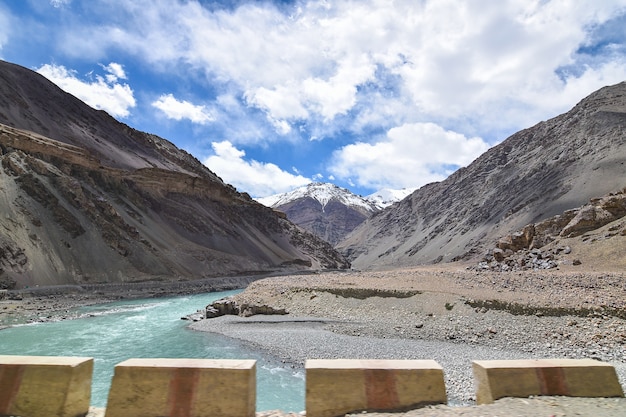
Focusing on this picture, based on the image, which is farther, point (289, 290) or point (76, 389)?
point (289, 290)

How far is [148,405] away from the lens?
5504mm

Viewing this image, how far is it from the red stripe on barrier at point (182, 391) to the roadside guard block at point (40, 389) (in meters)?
1.47

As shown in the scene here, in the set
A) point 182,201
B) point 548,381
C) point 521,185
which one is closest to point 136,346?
point 548,381

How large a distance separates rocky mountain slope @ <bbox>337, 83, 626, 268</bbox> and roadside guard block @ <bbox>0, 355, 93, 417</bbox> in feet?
195

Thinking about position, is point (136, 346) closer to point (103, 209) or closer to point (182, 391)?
point (182, 391)

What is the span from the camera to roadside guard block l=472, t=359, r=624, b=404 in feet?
19.0

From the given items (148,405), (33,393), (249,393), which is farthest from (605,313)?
(33,393)

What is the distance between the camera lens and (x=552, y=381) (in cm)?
586

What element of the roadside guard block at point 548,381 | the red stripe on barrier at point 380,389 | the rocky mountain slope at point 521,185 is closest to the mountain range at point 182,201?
the rocky mountain slope at point 521,185

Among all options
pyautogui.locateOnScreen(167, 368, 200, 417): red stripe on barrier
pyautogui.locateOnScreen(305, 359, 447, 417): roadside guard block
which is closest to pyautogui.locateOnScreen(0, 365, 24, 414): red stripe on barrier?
pyautogui.locateOnScreen(167, 368, 200, 417): red stripe on barrier

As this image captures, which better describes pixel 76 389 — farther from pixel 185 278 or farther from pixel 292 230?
pixel 292 230

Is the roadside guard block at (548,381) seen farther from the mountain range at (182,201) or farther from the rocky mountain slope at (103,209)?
the rocky mountain slope at (103,209)

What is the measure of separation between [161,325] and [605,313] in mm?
22149

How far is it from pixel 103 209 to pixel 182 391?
51256 millimetres
